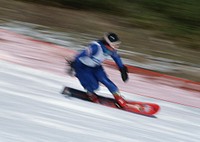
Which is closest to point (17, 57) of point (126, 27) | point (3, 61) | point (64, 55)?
point (3, 61)

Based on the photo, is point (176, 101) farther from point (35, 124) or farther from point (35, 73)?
point (35, 124)

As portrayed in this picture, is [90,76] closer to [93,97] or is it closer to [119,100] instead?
[93,97]

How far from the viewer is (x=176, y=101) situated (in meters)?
8.76

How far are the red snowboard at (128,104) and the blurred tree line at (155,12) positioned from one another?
7.36 meters

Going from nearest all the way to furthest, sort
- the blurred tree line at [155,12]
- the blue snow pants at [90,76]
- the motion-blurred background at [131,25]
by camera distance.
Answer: the blue snow pants at [90,76] → the motion-blurred background at [131,25] → the blurred tree line at [155,12]

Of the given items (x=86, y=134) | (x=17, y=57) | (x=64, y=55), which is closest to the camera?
(x=86, y=134)

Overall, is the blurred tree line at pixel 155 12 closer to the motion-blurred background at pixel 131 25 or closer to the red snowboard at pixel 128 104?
the motion-blurred background at pixel 131 25

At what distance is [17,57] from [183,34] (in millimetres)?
6272

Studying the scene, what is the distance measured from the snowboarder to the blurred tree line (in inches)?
296

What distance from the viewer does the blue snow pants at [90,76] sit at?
23.8ft

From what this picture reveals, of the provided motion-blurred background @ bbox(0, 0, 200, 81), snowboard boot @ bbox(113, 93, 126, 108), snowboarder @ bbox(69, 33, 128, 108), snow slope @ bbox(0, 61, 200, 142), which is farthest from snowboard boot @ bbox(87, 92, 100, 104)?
motion-blurred background @ bbox(0, 0, 200, 81)

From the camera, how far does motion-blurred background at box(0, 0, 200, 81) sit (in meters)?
12.3

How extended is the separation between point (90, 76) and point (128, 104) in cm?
58

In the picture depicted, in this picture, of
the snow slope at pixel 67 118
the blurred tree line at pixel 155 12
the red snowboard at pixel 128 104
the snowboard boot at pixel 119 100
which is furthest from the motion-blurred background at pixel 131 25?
the snowboard boot at pixel 119 100
